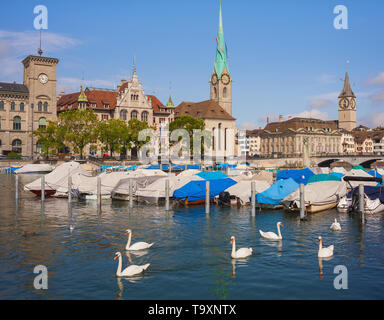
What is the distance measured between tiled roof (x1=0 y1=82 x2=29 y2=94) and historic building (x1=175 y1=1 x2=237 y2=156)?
50.1 m

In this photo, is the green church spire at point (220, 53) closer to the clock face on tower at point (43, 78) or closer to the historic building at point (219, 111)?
the historic building at point (219, 111)

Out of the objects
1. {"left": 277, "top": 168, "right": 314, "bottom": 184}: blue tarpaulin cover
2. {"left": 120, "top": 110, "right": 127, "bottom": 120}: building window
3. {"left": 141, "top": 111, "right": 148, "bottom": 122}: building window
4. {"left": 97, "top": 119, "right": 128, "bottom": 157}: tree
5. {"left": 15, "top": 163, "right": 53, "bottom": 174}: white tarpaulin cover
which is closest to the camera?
{"left": 277, "top": 168, "right": 314, "bottom": 184}: blue tarpaulin cover

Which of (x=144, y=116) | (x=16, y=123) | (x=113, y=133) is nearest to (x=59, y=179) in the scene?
(x=113, y=133)

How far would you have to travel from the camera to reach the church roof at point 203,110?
13412cm

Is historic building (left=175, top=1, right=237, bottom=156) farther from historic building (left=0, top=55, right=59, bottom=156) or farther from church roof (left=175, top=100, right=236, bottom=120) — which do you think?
historic building (left=0, top=55, right=59, bottom=156)

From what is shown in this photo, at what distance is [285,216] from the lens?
31109 millimetres

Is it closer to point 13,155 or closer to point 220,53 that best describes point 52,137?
point 13,155

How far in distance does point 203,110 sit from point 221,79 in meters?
24.1

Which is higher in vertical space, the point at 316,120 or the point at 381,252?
the point at 316,120

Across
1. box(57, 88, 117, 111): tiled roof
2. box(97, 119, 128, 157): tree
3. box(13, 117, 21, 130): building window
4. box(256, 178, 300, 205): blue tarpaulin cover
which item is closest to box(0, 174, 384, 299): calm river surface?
box(256, 178, 300, 205): blue tarpaulin cover

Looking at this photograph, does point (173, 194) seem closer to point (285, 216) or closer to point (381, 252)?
point (285, 216)

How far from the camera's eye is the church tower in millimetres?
153375
